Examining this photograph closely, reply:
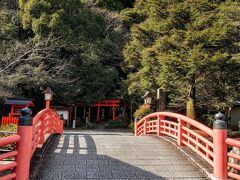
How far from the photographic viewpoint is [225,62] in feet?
46.9

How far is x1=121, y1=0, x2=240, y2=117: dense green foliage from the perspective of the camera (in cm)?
1418

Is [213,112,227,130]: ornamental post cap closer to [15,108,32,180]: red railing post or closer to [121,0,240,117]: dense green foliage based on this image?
[15,108,32,180]: red railing post

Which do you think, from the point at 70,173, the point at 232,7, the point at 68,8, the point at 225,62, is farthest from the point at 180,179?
the point at 68,8

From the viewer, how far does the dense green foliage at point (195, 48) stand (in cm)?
1418

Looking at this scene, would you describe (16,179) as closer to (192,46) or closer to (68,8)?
(192,46)

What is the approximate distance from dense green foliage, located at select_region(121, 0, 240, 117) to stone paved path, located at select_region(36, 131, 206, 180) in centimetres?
768

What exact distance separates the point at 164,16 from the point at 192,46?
249 centimetres

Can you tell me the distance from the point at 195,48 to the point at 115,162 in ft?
31.9

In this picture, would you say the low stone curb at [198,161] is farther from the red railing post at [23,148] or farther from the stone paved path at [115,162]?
the red railing post at [23,148]

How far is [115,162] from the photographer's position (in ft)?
19.2

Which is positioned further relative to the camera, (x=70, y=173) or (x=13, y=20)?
(x=13, y=20)

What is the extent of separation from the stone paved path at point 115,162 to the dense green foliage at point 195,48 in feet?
25.2

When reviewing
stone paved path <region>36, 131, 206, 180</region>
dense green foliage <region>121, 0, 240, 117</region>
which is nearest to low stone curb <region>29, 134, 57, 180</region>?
stone paved path <region>36, 131, 206, 180</region>

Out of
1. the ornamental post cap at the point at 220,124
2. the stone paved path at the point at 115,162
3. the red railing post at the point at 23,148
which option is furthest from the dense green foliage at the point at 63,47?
the ornamental post cap at the point at 220,124
